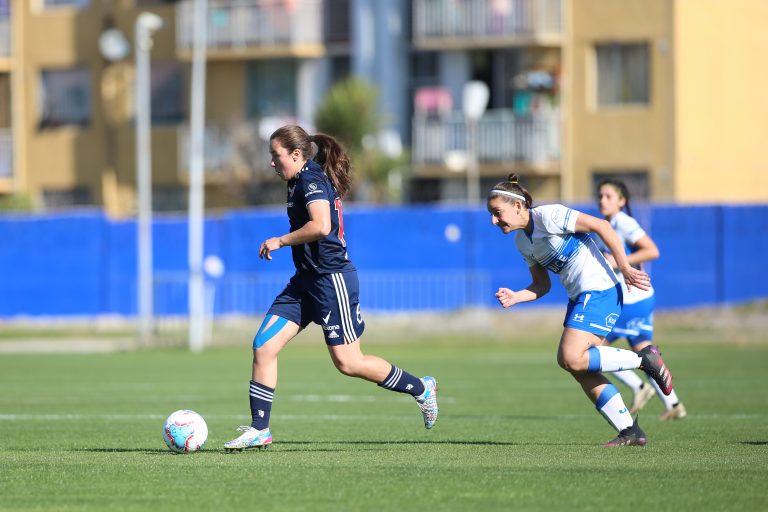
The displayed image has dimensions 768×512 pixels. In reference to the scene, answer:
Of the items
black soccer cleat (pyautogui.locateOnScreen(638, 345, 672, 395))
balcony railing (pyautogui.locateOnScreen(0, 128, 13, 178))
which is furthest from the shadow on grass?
balcony railing (pyautogui.locateOnScreen(0, 128, 13, 178))

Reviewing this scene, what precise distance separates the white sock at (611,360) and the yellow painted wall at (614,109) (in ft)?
90.8

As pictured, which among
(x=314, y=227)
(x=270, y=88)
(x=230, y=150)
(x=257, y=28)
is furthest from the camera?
(x=270, y=88)

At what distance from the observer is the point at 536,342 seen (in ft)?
98.3

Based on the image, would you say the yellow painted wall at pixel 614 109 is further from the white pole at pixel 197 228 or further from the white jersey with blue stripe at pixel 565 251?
the white jersey with blue stripe at pixel 565 251

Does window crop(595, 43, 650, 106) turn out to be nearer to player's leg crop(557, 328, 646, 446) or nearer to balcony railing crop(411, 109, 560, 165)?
balcony railing crop(411, 109, 560, 165)

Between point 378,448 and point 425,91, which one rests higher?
point 425,91

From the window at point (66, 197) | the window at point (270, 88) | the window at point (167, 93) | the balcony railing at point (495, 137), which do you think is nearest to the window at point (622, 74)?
the balcony railing at point (495, 137)

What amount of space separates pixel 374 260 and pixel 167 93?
13.0 metres

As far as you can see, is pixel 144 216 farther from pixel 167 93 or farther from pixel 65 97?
pixel 65 97

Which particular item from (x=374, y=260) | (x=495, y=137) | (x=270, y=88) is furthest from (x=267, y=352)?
(x=270, y=88)

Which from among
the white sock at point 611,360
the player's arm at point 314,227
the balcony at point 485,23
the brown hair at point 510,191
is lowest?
the white sock at point 611,360

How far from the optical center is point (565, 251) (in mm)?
11023

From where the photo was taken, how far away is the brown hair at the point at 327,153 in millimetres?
10812

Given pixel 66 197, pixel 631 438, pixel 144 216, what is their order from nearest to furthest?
pixel 631 438
pixel 144 216
pixel 66 197
